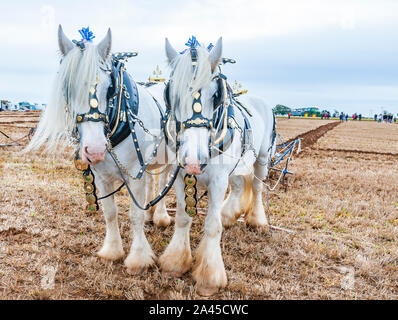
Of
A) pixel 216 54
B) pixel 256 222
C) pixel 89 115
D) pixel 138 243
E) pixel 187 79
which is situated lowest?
pixel 256 222

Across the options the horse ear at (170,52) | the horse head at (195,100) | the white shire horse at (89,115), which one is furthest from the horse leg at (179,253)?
the horse ear at (170,52)

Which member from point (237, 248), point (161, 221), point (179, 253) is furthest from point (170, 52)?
point (161, 221)

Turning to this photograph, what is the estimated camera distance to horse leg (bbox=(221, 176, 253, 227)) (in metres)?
4.66

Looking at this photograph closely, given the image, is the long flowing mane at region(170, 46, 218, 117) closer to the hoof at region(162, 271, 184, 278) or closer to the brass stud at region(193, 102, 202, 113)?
the brass stud at region(193, 102, 202, 113)

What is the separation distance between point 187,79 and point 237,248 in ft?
7.93

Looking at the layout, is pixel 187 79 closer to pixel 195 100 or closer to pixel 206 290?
pixel 195 100

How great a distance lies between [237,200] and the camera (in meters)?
4.75

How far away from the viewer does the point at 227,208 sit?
186 inches

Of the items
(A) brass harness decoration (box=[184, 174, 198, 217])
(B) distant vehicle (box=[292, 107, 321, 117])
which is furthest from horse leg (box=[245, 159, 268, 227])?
(B) distant vehicle (box=[292, 107, 321, 117])

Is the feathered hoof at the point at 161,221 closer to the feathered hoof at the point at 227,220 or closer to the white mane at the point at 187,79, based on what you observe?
the feathered hoof at the point at 227,220

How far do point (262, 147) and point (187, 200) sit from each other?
212 centimetres
